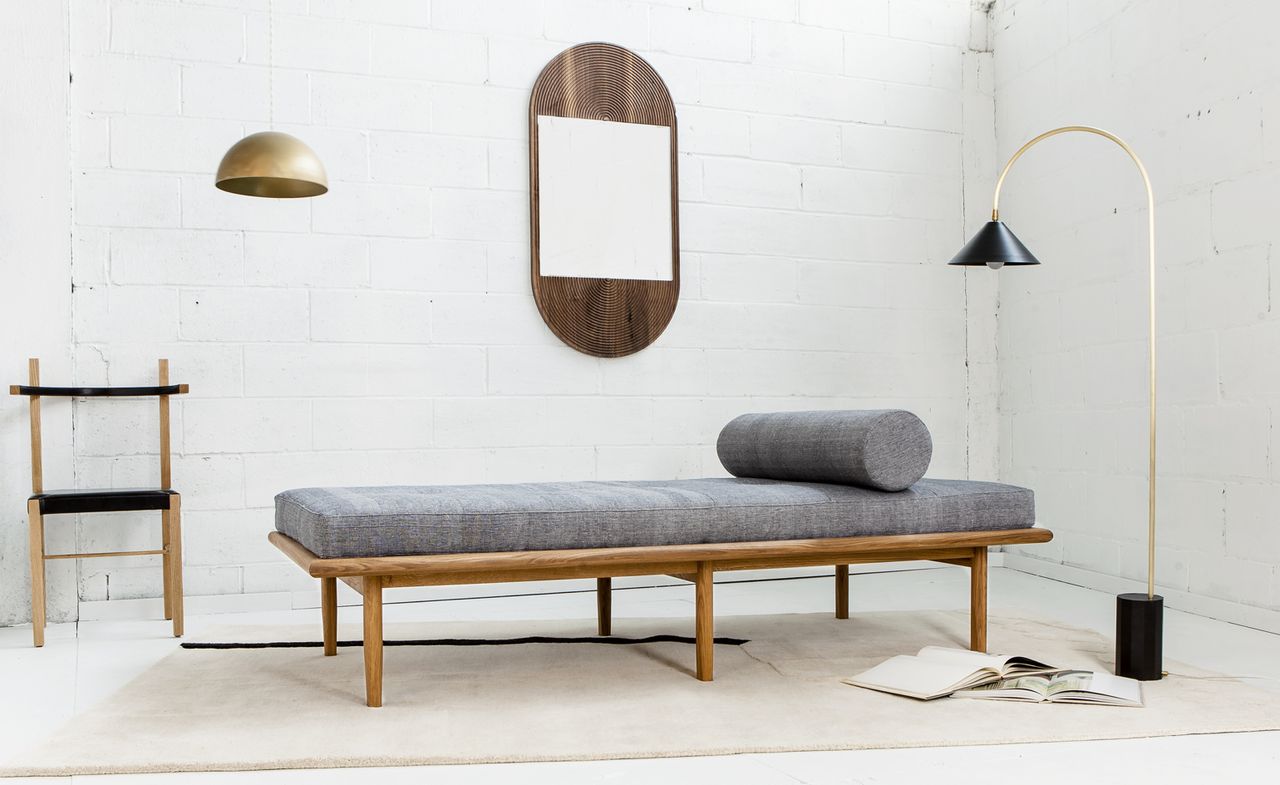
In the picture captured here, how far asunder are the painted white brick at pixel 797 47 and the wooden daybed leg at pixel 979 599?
2625mm

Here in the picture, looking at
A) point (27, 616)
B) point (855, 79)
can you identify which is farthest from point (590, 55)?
point (27, 616)

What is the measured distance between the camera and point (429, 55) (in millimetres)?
4289

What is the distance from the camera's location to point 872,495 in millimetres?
2906

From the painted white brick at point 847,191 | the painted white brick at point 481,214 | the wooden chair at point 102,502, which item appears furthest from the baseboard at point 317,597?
the painted white brick at point 847,191

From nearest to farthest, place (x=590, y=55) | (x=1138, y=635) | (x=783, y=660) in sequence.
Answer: (x=1138, y=635)
(x=783, y=660)
(x=590, y=55)

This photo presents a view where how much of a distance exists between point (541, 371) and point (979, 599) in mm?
2037

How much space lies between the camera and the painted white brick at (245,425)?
3.99 m

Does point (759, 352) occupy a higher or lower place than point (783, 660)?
higher

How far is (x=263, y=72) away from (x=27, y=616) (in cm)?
210

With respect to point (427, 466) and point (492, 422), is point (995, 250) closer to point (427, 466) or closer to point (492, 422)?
point (492, 422)

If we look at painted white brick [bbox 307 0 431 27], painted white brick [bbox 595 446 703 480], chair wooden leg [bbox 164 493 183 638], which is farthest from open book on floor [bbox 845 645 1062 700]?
painted white brick [bbox 307 0 431 27]

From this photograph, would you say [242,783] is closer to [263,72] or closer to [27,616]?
[27,616]

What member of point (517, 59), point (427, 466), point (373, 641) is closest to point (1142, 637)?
point (373, 641)

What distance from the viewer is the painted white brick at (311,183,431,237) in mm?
4148
